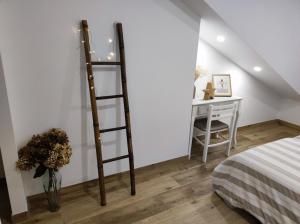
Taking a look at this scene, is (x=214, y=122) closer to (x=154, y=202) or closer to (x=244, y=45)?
(x=244, y=45)

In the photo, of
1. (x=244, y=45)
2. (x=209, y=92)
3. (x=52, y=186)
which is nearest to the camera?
(x=52, y=186)

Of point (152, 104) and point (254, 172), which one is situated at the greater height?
point (152, 104)

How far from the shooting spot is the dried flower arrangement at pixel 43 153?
170 centimetres

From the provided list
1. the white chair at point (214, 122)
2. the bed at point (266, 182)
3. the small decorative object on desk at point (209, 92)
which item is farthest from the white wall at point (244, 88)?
the bed at point (266, 182)

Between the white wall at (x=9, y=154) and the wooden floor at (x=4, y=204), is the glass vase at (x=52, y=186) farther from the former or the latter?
the wooden floor at (x=4, y=204)

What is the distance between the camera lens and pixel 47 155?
1.71 metres

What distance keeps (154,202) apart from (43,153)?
1084 millimetres

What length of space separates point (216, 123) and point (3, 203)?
244cm

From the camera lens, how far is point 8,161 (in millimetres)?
1678

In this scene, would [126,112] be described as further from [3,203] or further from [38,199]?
[3,203]

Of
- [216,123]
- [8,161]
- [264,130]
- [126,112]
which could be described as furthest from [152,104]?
[264,130]

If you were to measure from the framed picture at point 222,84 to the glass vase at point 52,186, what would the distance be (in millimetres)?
2226

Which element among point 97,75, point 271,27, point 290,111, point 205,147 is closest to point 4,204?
point 97,75

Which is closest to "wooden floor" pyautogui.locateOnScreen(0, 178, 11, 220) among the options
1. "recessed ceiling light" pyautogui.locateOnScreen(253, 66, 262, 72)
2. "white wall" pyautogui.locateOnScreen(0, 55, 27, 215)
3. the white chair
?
"white wall" pyautogui.locateOnScreen(0, 55, 27, 215)
